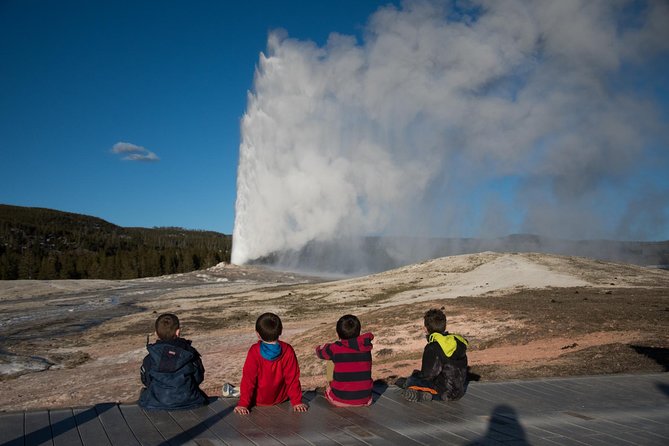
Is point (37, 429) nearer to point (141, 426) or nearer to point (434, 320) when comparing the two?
point (141, 426)

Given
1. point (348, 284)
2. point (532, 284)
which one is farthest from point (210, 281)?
point (532, 284)

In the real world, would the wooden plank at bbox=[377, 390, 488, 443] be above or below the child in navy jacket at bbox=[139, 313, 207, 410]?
below

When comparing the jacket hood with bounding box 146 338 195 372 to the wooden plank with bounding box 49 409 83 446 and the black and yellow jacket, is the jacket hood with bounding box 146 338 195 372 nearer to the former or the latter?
the wooden plank with bounding box 49 409 83 446

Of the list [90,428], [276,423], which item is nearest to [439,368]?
[276,423]

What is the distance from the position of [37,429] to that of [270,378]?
1.97m

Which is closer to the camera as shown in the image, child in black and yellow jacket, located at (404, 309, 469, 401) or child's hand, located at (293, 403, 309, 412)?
child's hand, located at (293, 403, 309, 412)

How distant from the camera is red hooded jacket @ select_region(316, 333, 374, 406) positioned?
5453mm

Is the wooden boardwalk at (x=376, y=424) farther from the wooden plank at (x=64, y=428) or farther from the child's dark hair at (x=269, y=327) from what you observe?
the child's dark hair at (x=269, y=327)

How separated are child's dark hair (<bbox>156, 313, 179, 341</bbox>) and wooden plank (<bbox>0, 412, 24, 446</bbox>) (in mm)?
1281

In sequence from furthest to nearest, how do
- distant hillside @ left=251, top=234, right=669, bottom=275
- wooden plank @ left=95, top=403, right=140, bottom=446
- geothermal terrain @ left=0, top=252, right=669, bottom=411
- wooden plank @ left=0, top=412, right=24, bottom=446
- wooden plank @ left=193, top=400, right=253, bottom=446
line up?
distant hillside @ left=251, top=234, right=669, bottom=275, geothermal terrain @ left=0, top=252, right=669, bottom=411, wooden plank @ left=193, top=400, right=253, bottom=446, wooden plank @ left=95, top=403, right=140, bottom=446, wooden plank @ left=0, top=412, right=24, bottom=446

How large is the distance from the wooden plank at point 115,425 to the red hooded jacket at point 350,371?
75.1 inches

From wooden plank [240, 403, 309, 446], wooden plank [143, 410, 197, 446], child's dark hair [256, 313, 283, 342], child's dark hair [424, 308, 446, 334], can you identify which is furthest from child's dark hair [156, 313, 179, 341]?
child's dark hair [424, 308, 446, 334]

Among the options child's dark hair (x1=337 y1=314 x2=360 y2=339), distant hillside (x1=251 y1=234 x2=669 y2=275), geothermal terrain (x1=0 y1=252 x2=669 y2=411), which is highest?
distant hillside (x1=251 y1=234 x2=669 y2=275)

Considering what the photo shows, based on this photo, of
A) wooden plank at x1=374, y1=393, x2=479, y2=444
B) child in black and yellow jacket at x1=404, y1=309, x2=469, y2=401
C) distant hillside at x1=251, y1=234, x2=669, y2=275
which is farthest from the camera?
distant hillside at x1=251, y1=234, x2=669, y2=275
